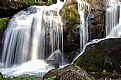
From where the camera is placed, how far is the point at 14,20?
1694cm

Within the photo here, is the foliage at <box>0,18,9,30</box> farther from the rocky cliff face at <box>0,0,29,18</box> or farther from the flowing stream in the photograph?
the rocky cliff face at <box>0,0,29,18</box>

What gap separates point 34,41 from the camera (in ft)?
50.4

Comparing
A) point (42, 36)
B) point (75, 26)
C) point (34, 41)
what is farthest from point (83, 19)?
point (34, 41)

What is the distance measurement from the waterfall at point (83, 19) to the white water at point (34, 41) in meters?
1.17

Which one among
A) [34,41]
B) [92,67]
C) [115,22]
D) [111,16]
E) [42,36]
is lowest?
[92,67]

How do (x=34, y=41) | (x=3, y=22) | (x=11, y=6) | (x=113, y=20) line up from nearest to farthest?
(x=113, y=20)
(x=34, y=41)
(x=3, y=22)
(x=11, y=6)

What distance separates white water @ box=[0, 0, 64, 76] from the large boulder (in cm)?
275

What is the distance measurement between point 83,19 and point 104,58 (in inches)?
186

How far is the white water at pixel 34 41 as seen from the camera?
14.7 metres

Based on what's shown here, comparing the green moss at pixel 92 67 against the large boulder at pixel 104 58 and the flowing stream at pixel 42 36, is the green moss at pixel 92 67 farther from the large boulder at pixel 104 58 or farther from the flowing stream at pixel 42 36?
the flowing stream at pixel 42 36

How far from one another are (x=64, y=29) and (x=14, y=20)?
141 inches

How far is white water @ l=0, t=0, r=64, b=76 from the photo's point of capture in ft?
48.1

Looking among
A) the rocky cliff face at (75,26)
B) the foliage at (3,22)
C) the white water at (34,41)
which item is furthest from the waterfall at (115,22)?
the foliage at (3,22)

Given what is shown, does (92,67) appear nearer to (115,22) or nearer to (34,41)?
(115,22)
